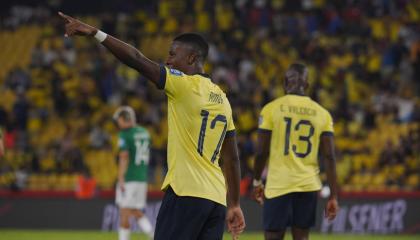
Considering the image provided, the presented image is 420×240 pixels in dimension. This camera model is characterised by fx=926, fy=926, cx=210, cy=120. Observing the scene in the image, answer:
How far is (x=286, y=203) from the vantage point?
9852 mm

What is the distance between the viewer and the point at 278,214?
9812 millimetres

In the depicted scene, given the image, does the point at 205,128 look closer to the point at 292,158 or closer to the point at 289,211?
the point at 292,158

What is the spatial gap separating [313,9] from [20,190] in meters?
10.8

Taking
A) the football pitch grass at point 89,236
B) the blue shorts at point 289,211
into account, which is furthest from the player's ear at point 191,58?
the football pitch grass at point 89,236

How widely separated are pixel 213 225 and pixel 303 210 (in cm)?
322

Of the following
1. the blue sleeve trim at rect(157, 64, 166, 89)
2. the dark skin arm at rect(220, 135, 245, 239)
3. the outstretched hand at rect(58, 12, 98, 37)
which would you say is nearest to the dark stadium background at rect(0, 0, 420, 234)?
the dark skin arm at rect(220, 135, 245, 239)

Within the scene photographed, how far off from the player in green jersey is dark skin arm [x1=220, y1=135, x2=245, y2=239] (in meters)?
7.57

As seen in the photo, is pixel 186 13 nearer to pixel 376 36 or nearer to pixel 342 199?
pixel 376 36

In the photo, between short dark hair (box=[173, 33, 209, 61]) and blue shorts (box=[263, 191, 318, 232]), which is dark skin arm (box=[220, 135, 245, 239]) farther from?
blue shorts (box=[263, 191, 318, 232])

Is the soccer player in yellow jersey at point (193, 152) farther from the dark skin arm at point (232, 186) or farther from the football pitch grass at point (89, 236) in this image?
the football pitch grass at point (89, 236)

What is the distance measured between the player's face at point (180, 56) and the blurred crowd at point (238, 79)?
13.5 m

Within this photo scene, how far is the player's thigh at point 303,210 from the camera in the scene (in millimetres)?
9898

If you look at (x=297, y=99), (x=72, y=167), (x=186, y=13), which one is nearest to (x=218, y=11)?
(x=186, y=13)

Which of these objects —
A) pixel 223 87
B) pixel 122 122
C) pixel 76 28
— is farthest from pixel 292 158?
pixel 223 87
